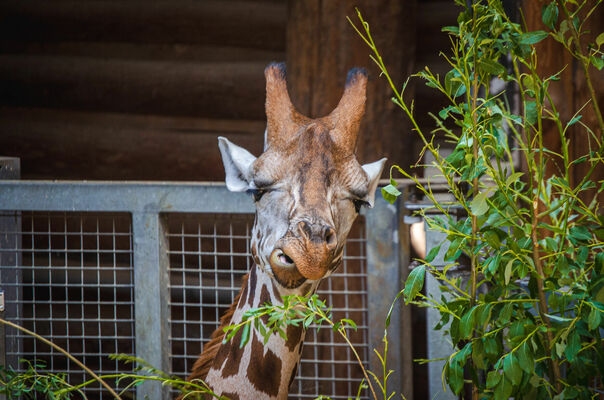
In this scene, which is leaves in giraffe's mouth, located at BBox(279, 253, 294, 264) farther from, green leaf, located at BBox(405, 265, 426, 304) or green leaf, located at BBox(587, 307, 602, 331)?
green leaf, located at BBox(587, 307, 602, 331)

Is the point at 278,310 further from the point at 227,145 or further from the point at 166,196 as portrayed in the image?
the point at 166,196

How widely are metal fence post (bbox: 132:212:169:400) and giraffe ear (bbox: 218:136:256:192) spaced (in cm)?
55

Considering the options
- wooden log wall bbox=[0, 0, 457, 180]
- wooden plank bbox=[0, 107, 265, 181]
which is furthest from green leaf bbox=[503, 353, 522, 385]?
wooden plank bbox=[0, 107, 265, 181]

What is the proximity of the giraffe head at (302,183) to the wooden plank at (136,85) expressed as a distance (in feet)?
6.99

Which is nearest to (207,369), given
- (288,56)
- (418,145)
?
(288,56)

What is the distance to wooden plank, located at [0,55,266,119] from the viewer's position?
465 cm

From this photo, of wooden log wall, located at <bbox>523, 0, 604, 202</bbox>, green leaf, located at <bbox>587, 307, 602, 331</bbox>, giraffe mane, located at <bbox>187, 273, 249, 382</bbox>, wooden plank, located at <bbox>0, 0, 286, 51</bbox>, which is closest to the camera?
green leaf, located at <bbox>587, 307, 602, 331</bbox>

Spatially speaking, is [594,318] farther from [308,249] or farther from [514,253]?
[308,249]

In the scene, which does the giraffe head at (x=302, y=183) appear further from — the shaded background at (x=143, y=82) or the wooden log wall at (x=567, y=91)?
the shaded background at (x=143, y=82)

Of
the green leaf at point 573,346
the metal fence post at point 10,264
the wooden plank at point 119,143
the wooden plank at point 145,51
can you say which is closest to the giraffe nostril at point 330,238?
the green leaf at point 573,346

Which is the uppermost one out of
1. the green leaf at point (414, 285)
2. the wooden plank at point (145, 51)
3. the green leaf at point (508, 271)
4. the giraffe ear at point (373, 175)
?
the wooden plank at point (145, 51)

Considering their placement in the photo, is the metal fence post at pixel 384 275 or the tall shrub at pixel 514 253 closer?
the tall shrub at pixel 514 253

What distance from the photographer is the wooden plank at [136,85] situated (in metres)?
4.65

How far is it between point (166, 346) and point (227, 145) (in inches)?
38.1
